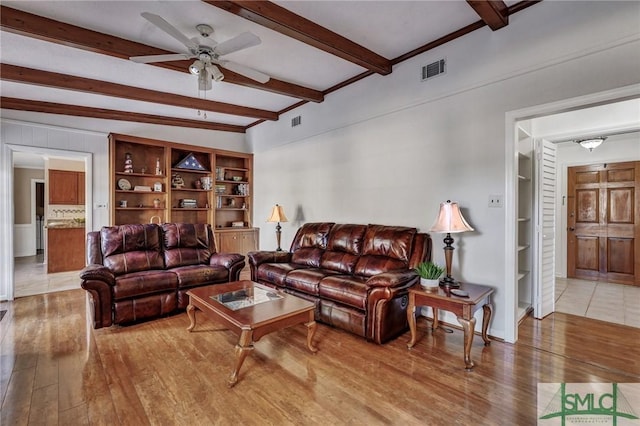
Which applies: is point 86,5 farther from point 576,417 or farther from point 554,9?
point 576,417

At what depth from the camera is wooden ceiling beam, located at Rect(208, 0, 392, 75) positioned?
2.46 meters

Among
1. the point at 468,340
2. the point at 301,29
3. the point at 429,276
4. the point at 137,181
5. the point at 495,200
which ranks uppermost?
the point at 301,29

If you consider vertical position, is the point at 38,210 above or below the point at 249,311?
above

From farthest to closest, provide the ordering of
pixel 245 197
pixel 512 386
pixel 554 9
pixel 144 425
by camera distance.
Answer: pixel 245 197, pixel 554 9, pixel 512 386, pixel 144 425

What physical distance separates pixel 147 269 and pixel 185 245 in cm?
57

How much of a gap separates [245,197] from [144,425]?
16.4ft

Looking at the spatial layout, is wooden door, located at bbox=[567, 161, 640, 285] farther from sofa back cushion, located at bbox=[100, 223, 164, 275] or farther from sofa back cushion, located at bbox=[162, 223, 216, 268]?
sofa back cushion, located at bbox=[100, 223, 164, 275]

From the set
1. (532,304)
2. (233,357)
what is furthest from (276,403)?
(532,304)

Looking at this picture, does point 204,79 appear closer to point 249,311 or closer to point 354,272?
point 249,311

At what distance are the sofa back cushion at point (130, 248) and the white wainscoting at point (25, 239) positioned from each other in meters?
6.51

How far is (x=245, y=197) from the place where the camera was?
6438 millimetres

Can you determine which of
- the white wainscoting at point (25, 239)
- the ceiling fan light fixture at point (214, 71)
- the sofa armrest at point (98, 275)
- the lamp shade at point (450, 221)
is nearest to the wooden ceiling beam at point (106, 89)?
the ceiling fan light fixture at point (214, 71)

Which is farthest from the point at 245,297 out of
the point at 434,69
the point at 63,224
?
the point at 63,224

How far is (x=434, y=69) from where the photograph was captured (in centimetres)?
331
